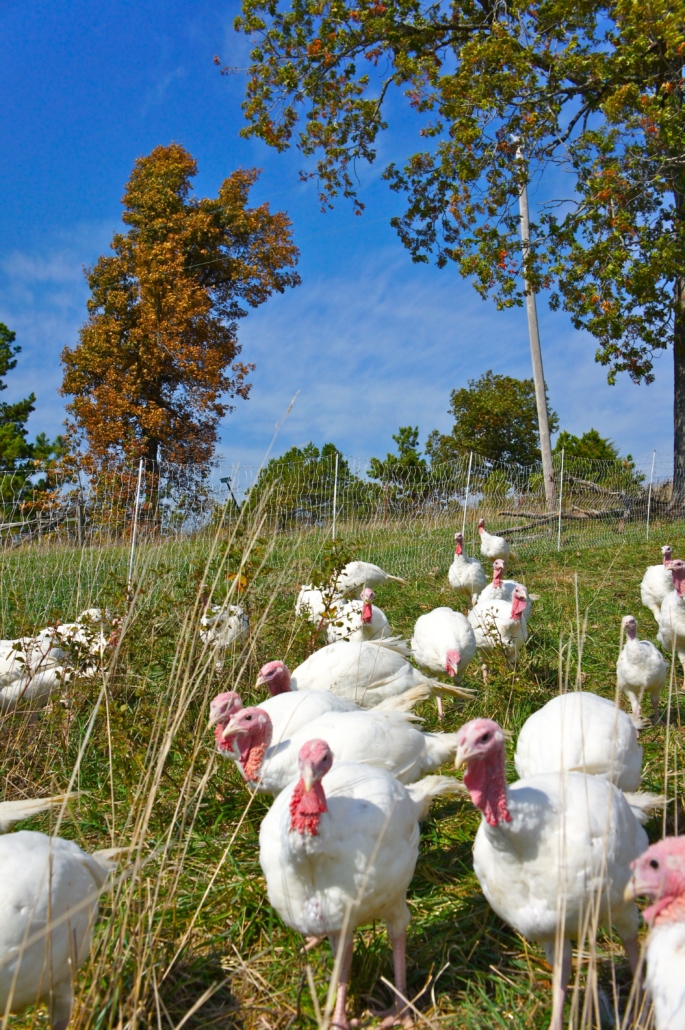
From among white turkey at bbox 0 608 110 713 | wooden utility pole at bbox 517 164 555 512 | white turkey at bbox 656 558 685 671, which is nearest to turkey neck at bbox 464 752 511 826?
white turkey at bbox 0 608 110 713

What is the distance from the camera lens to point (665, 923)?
64.5 inches

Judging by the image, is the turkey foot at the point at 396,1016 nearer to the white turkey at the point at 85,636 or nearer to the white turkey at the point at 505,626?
the white turkey at the point at 85,636

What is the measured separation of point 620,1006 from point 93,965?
1544 millimetres

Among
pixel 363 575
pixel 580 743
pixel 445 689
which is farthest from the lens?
pixel 363 575

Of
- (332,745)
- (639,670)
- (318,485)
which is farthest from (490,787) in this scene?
(318,485)

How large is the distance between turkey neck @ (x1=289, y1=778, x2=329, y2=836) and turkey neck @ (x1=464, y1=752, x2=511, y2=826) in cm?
41

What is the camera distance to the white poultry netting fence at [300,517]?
639cm

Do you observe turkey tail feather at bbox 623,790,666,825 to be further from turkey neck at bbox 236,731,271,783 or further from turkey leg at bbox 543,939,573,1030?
turkey neck at bbox 236,731,271,783

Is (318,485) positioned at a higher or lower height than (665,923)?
higher

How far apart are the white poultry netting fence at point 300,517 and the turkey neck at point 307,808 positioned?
1.21m

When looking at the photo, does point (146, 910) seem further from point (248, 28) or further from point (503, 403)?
point (503, 403)

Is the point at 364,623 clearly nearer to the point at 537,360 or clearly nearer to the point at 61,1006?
the point at 61,1006

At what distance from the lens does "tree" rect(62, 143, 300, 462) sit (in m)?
18.2

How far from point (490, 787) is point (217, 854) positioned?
145cm
